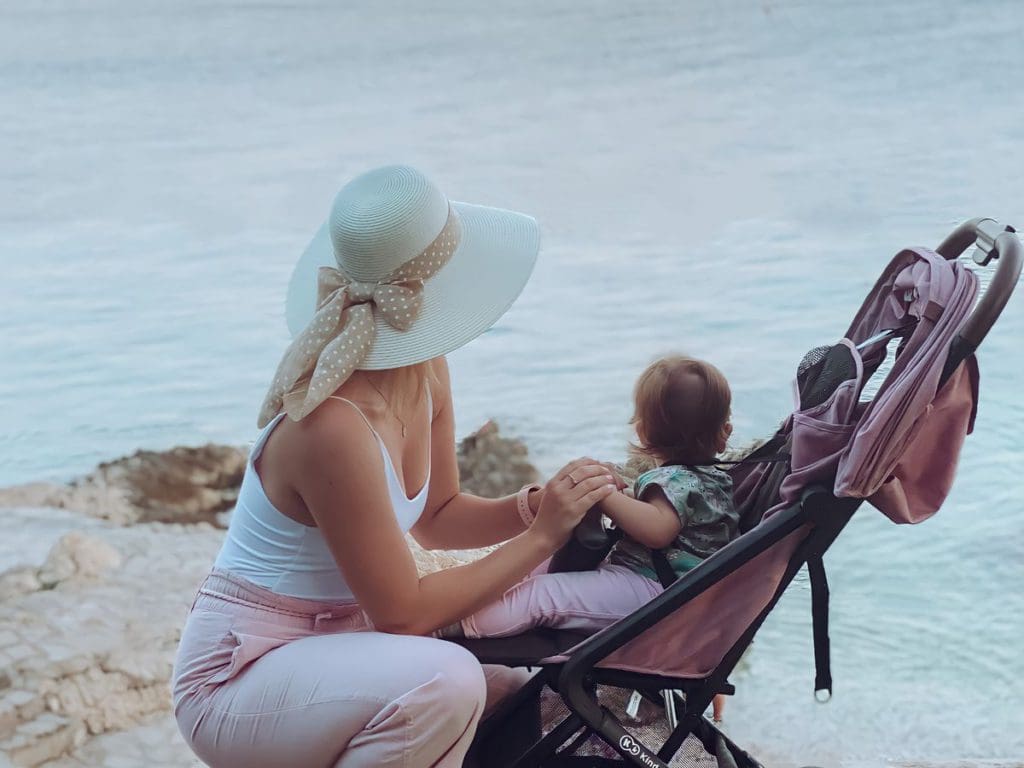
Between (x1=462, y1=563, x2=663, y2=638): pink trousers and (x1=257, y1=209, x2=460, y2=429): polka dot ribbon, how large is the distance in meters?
0.41

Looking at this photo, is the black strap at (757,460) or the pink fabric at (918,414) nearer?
the pink fabric at (918,414)

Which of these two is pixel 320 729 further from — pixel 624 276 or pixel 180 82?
pixel 180 82

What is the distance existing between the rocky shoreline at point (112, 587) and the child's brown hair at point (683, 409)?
102 cm

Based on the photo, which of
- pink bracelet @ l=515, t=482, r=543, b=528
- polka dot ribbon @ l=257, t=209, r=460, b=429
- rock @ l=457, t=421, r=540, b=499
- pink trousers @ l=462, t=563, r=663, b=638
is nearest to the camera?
polka dot ribbon @ l=257, t=209, r=460, b=429

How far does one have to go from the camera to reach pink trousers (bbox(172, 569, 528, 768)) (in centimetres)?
162

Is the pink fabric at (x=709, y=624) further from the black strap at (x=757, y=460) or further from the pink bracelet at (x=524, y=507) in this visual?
the pink bracelet at (x=524, y=507)

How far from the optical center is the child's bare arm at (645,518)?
186cm

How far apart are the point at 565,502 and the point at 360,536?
0.29m

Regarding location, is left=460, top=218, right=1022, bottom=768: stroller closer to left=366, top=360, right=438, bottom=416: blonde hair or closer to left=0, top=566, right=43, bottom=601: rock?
left=366, top=360, right=438, bottom=416: blonde hair

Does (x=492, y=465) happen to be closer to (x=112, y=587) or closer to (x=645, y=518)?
(x=112, y=587)

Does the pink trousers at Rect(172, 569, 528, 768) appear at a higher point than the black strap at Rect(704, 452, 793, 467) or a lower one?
lower

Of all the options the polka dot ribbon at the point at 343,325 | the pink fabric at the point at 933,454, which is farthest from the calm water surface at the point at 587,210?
the polka dot ribbon at the point at 343,325

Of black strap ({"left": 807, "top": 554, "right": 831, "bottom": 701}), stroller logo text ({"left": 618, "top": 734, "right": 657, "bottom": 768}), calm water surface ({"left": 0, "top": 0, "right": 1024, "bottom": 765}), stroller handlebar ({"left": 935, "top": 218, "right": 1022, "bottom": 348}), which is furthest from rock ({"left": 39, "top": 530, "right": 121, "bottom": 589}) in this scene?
stroller handlebar ({"left": 935, "top": 218, "right": 1022, "bottom": 348})

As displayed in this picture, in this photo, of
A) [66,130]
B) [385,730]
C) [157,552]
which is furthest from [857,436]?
[66,130]
